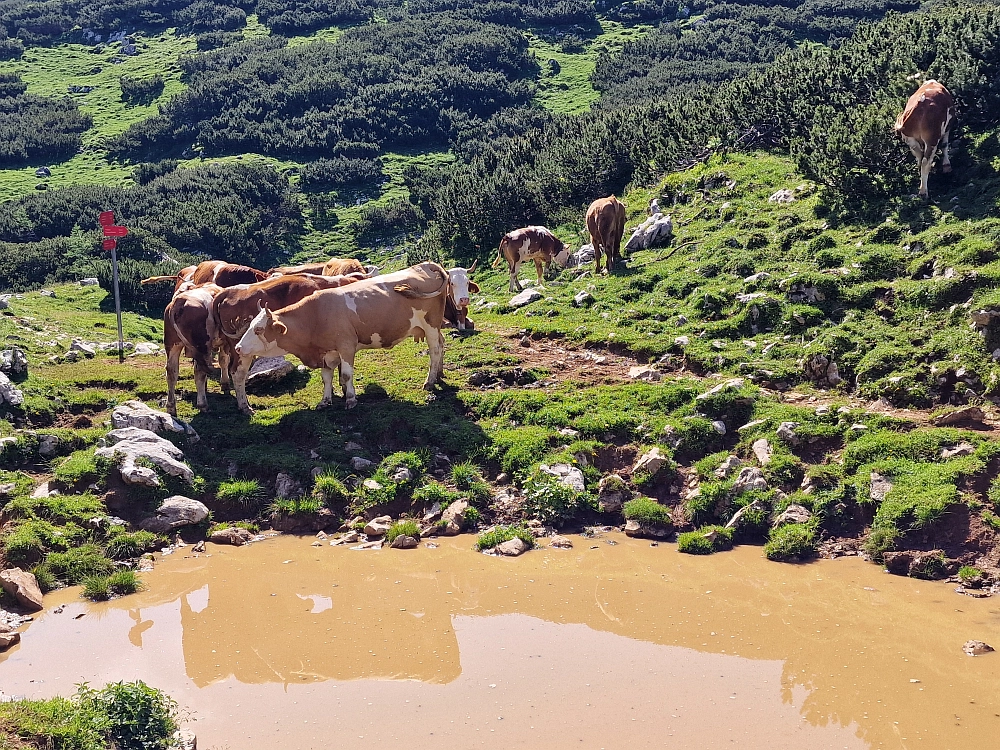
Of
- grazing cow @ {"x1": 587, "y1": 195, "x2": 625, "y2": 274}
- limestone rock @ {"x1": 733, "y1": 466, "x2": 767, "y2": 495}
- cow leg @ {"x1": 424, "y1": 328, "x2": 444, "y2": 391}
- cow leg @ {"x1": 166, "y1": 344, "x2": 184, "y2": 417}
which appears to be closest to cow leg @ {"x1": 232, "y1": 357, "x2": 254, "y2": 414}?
cow leg @ {"x1": 166, "y1": 344, "x2": 184, "y2": 417}

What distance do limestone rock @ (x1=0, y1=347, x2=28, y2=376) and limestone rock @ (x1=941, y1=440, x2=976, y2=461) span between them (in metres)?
16.7

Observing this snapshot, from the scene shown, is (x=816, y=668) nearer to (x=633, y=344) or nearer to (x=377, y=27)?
(x=633, y=344)

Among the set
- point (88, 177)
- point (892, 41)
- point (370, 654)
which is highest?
point (892, 41)

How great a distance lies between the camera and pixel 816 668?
9828 mm

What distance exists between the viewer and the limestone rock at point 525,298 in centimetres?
2362

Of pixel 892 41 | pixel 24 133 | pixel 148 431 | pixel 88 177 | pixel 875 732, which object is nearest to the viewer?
pixel 875 732

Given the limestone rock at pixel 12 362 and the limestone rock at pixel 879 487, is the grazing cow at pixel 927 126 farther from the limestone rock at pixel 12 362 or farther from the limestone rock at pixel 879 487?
the limestone rock at pixel 12 362

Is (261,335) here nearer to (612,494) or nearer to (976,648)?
(612,494)

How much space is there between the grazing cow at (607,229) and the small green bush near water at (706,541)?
40.8 ft

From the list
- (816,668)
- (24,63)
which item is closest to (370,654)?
(816,668)

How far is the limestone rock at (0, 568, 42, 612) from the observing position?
1152cm

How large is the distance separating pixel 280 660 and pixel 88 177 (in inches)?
2566

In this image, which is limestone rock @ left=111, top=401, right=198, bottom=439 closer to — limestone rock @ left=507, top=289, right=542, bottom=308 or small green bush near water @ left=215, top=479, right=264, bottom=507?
small green bush near water @ left=215, top=479, right=264, bottom=507

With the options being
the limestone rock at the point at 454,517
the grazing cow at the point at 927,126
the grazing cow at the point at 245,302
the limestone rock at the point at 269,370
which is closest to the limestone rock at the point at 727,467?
the limestone rock at the point at 454,517
